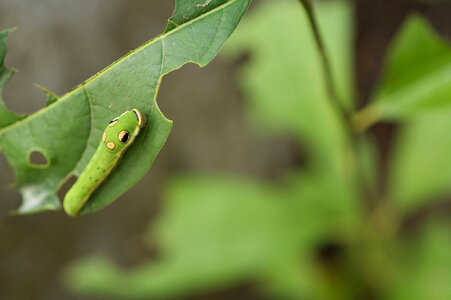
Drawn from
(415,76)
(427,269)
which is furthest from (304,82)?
(427,269)

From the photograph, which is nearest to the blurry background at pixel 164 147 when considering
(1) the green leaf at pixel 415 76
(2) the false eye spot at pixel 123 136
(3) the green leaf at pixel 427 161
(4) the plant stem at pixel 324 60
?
(3) the green leaf at pixel 427 161

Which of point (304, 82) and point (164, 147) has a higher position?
point (304, 82)

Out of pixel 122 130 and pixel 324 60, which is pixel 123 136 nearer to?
pixel 122 130

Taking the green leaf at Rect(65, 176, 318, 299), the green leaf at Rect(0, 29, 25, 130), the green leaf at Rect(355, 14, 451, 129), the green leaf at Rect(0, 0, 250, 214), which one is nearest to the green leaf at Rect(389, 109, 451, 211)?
the green leaf at Rect(65, 176, 318, 299)

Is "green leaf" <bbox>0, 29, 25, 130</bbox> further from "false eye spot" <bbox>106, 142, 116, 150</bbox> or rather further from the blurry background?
the blurry background

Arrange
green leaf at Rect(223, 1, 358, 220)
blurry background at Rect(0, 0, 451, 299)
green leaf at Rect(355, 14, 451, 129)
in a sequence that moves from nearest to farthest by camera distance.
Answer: green leaf at Rect(355, 14, 451, 129) → green leaf at Rect(223, 1, 358, 220) → blurry background at Rect(0, 0, 451, 299)

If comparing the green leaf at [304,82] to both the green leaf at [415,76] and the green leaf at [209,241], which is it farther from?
the green leaf at [415,76]

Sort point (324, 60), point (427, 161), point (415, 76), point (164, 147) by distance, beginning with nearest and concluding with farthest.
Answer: point (324, 60)
point (415, 76)
point (427, 161)
point (164, 147)
